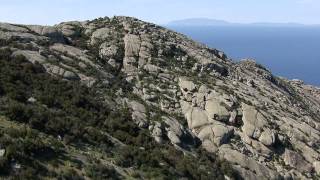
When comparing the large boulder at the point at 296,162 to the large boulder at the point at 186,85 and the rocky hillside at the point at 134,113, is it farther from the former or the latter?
the large boulder at the point at 186,85

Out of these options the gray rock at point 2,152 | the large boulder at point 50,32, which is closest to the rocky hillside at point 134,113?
the gray rock at point 2,152

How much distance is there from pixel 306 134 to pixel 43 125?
28.5m

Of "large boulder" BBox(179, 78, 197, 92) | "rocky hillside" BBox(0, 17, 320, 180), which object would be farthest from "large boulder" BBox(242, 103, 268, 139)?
"large boulder" BBox(179, 78, 197, 92)

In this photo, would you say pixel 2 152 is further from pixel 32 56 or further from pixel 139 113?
pixel 32 56

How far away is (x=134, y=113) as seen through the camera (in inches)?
1777

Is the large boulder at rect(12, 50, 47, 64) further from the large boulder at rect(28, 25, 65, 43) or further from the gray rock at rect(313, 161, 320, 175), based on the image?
the gray rock at rect(313, 161, 320, 175)

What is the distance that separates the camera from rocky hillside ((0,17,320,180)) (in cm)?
3297

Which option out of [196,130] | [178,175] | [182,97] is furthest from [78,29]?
[178,175]

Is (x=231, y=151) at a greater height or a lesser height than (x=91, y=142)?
lesser

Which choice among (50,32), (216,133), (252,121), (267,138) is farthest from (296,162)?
(50,32)

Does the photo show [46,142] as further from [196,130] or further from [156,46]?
[156,46]

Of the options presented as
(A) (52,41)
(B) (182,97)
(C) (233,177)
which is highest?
(A) (52,41)

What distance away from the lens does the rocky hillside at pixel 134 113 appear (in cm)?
3297

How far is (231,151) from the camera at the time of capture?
145ft
